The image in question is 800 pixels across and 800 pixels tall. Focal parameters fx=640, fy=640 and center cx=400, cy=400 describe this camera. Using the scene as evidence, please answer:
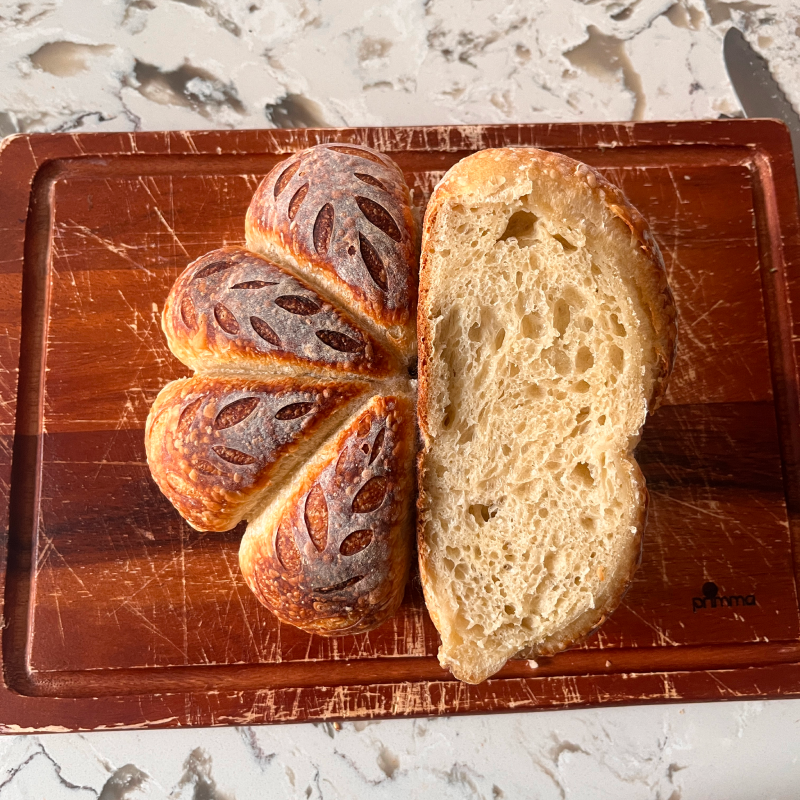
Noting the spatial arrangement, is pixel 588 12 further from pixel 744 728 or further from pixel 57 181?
pixel 744 728

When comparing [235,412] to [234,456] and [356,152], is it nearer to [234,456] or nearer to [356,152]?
[234,456]

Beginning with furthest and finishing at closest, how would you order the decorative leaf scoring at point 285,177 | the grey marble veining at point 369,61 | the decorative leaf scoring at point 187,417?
the grey marble veining at point 369,61 < the decorative leaf scoring at point 285,177 < the decorative leaf scoring at point 187,417

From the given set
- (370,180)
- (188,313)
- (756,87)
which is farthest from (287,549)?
(756,87)

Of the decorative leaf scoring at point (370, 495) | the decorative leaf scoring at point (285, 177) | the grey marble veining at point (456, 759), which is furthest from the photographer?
the grey marble veining at point (456, 759)

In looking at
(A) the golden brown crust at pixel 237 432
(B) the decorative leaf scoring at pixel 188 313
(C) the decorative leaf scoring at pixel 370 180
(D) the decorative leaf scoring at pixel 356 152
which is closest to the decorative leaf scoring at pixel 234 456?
(A) the golden brown crust at pixel 237 432

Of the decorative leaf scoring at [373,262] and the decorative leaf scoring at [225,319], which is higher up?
the decorative leaf scoring at [373,262]

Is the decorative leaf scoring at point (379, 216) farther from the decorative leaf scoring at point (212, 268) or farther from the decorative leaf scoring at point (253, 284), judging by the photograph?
the decorative leaf scoring at point (212, 268)

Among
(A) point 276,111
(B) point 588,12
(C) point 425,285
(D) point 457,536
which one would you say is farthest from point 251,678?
(B) point 588,12
